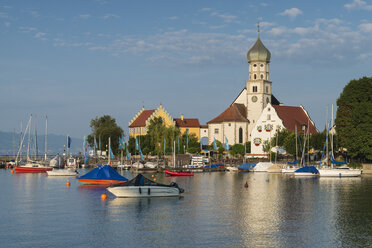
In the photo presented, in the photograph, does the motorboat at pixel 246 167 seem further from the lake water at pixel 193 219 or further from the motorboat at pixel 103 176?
the lake water at pixel 193 219

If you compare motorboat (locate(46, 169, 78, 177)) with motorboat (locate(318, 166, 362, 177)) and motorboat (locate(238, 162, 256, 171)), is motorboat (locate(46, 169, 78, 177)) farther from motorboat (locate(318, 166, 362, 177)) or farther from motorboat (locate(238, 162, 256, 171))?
motorboat (locate(318, 166, 362, 177))

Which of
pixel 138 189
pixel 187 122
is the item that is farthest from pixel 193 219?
pixel 187 122

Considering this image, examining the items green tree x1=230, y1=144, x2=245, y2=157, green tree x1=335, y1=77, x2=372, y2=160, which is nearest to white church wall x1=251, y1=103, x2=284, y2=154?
green tree x1=230, y1=144, x2=245, y2=157

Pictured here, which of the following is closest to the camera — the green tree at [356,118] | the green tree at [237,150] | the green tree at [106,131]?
the green tree at [356,118]

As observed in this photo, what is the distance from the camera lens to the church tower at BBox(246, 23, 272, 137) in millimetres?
152250

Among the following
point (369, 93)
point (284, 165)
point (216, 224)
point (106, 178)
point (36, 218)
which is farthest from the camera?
point (284, 165)

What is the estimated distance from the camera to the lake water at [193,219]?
36656mm

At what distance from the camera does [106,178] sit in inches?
3051

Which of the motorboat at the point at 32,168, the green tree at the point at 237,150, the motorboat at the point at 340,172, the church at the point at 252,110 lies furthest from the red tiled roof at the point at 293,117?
the motorboat at the point at 32,168

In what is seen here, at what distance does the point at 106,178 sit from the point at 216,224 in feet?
122

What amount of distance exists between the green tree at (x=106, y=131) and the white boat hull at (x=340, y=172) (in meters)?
78.6

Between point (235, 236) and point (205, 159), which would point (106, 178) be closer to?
point (235, 236)

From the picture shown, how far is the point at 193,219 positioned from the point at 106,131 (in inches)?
4778

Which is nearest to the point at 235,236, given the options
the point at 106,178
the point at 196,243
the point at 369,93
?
the point at 196,243
